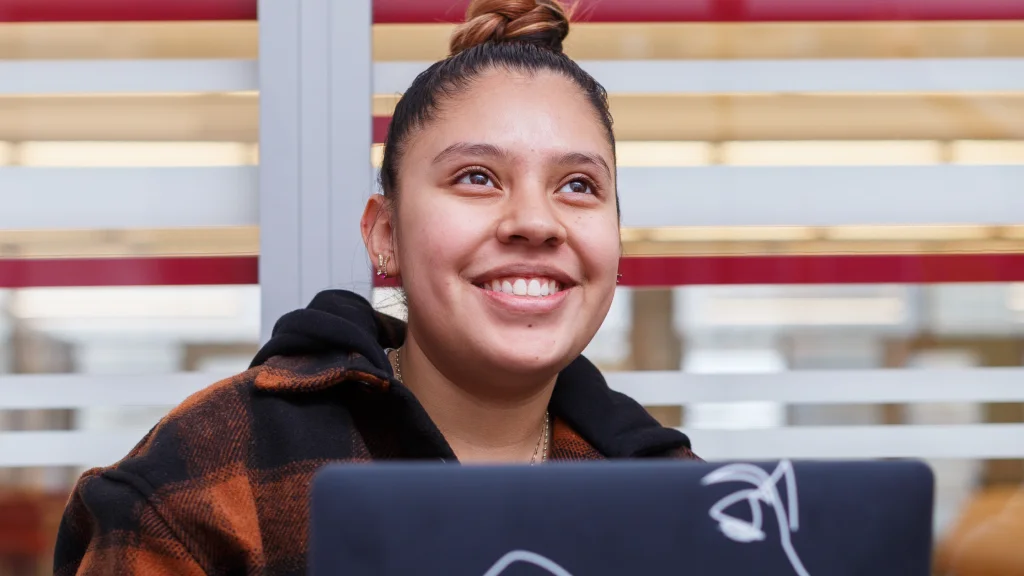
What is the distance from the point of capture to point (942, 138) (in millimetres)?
1588

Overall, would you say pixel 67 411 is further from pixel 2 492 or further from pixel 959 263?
pixel 959 263

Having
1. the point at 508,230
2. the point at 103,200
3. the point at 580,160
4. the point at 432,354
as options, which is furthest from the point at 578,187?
the point at 103,200

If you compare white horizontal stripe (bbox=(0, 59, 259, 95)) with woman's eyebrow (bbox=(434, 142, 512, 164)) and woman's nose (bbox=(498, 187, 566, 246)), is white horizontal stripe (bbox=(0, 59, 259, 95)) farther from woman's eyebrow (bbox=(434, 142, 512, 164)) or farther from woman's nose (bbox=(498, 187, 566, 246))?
woman's nose (bbox=(498, 187, 566, 246))

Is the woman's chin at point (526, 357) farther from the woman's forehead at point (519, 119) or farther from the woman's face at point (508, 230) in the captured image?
the woman's forehead at point (519, 119)

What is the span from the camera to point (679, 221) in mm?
1567

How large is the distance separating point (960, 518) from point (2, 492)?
1.44 m

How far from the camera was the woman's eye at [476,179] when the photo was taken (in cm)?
113

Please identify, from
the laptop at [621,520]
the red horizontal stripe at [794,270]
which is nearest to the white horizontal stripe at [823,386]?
the red horizontal stripe at [794,270]

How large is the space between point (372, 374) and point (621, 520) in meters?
0.55

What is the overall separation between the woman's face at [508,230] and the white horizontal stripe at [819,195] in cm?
37

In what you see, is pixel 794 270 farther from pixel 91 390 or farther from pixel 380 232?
pixel 91 390

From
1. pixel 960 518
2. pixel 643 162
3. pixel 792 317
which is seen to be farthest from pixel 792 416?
pixel 643 162

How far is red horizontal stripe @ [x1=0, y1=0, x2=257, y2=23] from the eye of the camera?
1540 mm

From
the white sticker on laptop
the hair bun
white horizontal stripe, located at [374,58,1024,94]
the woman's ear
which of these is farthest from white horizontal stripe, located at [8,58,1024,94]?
the white sticker on laptop
